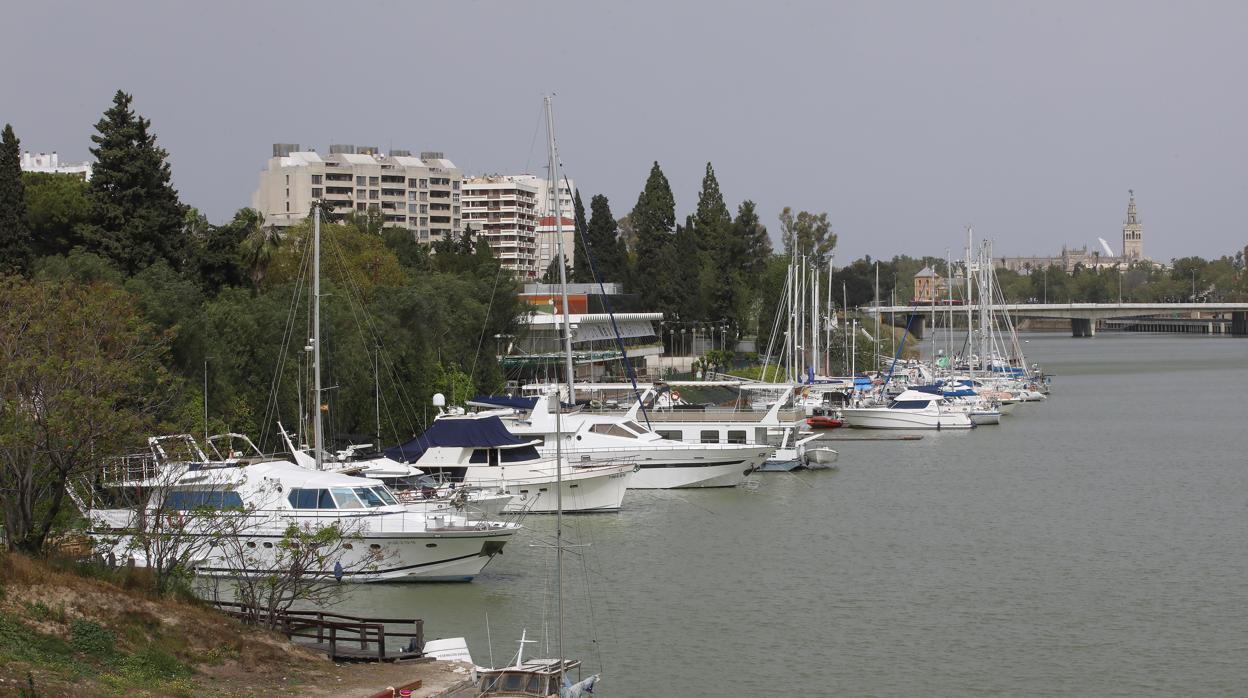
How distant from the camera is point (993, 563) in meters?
36.7

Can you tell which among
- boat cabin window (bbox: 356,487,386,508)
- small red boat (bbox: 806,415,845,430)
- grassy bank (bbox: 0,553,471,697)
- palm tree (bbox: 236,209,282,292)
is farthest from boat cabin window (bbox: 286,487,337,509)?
small red boat (bbox: 806,415,845,430)

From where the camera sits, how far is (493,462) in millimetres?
41594

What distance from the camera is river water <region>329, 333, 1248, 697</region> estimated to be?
2630 cm

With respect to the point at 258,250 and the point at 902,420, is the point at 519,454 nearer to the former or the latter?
the point at 258,250

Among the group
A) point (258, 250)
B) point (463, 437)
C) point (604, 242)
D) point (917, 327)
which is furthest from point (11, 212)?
point (917, 327)

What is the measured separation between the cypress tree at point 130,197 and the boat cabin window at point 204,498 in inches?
899

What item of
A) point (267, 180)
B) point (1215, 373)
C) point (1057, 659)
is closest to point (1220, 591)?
point (1057, 659)

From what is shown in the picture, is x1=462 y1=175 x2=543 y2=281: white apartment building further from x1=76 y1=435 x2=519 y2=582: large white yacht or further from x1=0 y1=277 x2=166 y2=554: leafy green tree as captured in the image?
x1=0 y1=277 x2=166 y2=554: leafy green tree

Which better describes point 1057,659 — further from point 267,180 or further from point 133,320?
point 267,180

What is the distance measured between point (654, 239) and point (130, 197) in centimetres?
6423

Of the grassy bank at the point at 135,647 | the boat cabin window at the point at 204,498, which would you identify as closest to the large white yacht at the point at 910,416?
the boat cabin window at the point at 204,498

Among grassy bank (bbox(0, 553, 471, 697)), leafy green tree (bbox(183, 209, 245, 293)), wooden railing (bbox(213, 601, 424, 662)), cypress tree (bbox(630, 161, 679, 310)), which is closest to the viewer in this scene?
grassy bank (bbox(0, 553, 471, 697))

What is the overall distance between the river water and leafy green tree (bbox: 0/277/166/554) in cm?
713

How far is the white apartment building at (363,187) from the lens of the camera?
146 meters
